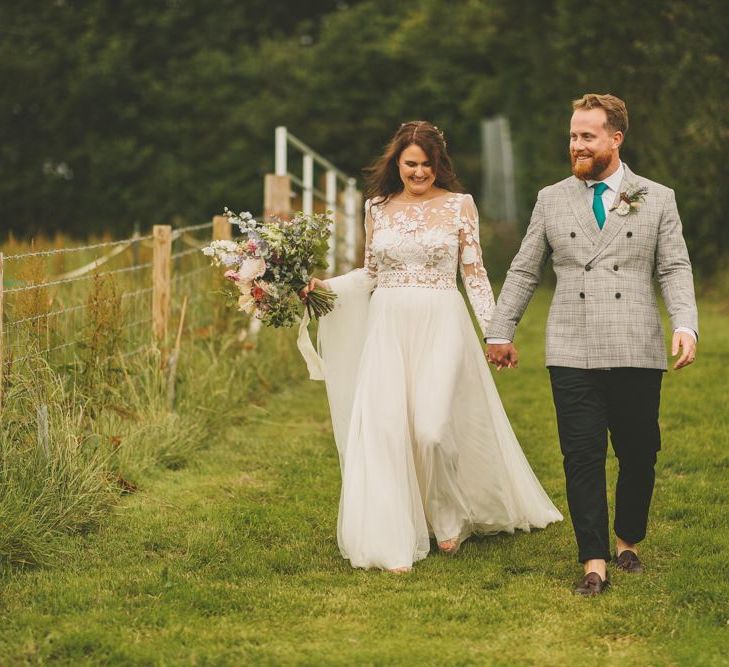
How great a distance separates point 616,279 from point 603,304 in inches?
4.5

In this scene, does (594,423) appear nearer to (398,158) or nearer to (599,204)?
(599,204)

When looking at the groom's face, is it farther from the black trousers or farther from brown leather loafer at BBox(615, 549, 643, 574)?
brown leather loafer at BBox(615, 549, 643, 574)

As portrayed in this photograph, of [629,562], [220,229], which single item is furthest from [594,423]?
[220,229]

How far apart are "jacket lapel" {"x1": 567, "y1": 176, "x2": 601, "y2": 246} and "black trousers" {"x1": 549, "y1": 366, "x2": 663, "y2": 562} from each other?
1.83 feet

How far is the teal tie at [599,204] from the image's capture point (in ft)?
17.8

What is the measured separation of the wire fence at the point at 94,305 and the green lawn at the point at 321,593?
0.94 metres

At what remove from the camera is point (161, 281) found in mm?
9070

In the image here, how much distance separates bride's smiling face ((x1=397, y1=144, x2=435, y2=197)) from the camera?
6.25 m

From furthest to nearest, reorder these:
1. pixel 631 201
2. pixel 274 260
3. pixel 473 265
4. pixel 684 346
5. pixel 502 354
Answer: pixel 473 265
pixel 274 260
pixel 502 354
pixel 631 201
pixel 684 346

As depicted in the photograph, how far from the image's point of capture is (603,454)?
213 inches

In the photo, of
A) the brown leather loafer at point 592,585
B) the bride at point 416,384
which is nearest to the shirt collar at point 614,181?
the bride at point 416,384

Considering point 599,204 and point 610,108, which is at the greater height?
point 610,108

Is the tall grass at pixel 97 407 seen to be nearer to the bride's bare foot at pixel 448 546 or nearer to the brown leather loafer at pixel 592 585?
the bride's bare foot at pixel 448 546

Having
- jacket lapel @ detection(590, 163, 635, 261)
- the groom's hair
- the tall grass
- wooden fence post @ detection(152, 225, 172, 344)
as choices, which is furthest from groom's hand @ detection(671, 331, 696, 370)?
wooden fence post @ detection(152, 225, 172, 344)
